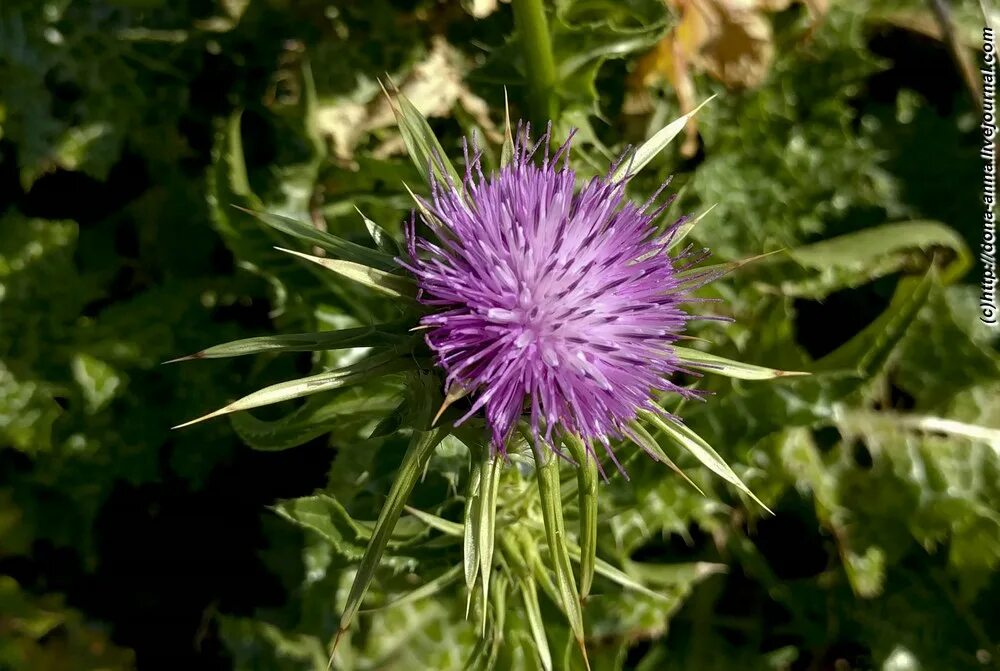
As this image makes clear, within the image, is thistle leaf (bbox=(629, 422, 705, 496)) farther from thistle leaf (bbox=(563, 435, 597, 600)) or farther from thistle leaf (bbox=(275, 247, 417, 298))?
thistle leaf (bbox=(275, 247, 417, 298))

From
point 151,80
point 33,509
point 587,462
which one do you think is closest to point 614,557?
point 587,462

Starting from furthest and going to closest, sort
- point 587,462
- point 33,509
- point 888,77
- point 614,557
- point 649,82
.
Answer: point 888,77
point 649,82
point 33,509
point 614,557
point 587,462

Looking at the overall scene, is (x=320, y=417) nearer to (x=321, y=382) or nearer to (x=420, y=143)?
(x=321, y=382)

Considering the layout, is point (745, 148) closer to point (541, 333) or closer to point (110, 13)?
point (541, 333)

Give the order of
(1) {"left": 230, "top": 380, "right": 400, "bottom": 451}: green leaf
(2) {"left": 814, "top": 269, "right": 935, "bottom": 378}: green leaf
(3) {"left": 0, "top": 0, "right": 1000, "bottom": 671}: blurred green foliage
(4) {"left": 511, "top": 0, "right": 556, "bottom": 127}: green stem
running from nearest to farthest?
(1) {"left": 230, "top": 380, "right": 400, "bottom": 451}: green leaf, (4) {"left": 511, "top": 0, "right": 556, "bottom": 127}: green stem, (2) {"left": 814, "top": 269, "right": 935, "bottom": 378}: green leaf, (3) {"left": 0, "top": 0, "right": 1000, "bottom": 671}: blurred green foliage

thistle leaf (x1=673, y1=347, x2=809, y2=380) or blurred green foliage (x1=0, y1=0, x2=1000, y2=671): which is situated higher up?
thistle leaf (x1=673, y1=347, x2=809, y2=380)

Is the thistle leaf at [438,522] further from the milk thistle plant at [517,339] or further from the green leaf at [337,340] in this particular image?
the green leaf at [337,340]

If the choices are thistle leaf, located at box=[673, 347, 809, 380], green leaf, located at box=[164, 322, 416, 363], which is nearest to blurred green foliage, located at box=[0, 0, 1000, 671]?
green leaf, located at box=[164, 322, 416, 363]
